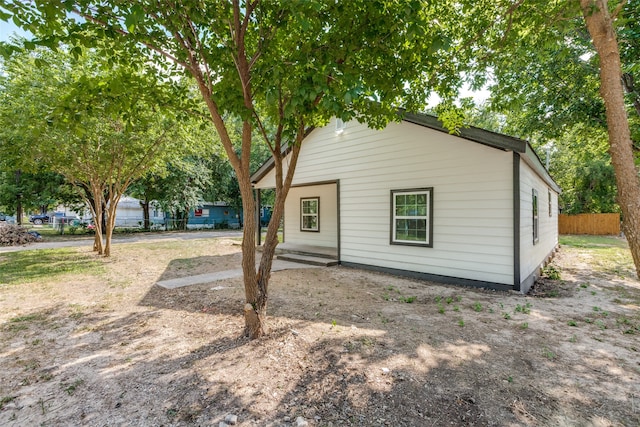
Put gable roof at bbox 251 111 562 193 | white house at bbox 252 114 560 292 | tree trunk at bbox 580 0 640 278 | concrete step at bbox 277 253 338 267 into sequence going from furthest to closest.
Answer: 1. concrete step at bbox 277 253 338 267
2. white house at bbox 252 114 560 292
3. gable roof at bbox 251 111 562 193
4. tree trunk at bbox 580 0 640 278

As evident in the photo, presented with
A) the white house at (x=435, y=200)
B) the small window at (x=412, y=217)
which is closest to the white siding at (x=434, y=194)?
the white house at (x=435, y=200)

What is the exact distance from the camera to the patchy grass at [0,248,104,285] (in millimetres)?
7285

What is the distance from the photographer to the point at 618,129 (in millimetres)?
2309

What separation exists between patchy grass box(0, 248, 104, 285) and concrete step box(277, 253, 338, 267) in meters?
5.04

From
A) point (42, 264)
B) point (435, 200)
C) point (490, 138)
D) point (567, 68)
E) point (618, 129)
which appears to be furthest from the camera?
point (42, 264)

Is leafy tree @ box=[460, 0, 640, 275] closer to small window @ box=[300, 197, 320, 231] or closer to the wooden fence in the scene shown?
small window @ box=[300, 197, 320, 231]

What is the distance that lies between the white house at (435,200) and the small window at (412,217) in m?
0.02

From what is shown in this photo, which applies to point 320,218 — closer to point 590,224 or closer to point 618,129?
point 618,129

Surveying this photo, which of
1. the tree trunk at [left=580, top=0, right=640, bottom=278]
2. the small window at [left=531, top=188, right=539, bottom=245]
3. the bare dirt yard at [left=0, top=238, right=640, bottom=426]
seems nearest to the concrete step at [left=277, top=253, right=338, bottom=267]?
the bare dirt yard at [left=0, top=238, right=640, bottom=426]

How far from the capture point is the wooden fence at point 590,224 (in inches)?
786

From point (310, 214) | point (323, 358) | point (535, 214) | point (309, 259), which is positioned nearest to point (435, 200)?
point (535, 214)

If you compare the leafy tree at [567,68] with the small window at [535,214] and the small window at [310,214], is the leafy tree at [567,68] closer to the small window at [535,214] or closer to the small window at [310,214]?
the small window at [535,214]

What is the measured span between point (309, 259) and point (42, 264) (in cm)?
774

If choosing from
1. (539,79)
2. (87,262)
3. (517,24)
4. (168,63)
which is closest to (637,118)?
(539,79)
